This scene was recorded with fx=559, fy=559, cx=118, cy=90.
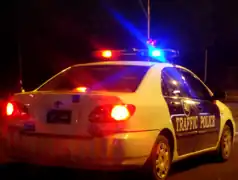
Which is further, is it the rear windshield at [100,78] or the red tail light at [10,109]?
the rear windshield at [100,78]

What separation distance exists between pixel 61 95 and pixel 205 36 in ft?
190

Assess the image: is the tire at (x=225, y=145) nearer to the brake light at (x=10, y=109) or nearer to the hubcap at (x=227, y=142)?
the hubcap at (x=227, y=142)

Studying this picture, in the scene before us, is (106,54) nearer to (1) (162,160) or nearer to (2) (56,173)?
(2) (56,173)

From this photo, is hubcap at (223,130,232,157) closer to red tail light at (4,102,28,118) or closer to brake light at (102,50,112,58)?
brake light at (102,50,112,58)

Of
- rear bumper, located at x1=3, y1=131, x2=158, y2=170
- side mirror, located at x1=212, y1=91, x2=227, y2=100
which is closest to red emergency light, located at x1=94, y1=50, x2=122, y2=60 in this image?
side mirror, located at x1=212, y1=91, x2=227, y2=100

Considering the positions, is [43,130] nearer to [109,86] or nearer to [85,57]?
[109,86]

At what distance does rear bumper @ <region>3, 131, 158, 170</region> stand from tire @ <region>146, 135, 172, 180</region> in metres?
0.18

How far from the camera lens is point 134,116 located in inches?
241

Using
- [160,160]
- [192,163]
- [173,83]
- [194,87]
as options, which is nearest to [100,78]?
[173,83]

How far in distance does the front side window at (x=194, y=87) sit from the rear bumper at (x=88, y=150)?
1.68 metres

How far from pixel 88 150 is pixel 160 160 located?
112 centimetres

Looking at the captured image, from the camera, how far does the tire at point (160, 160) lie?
6.46 metres

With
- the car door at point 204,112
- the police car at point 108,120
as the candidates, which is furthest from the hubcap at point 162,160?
the car door at point 204,112

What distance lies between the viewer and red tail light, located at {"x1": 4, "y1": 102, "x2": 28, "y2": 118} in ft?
21.0
